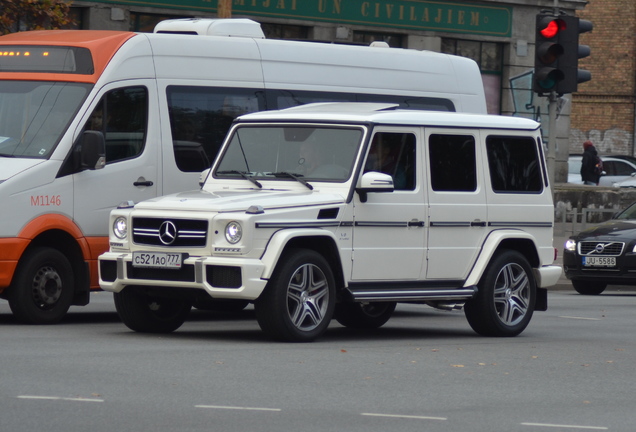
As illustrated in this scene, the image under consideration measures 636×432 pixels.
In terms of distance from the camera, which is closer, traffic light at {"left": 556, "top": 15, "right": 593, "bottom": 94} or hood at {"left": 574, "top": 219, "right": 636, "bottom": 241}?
traffic light at {"left": 556, "top": 15, "right": 593, "bottom": 94}

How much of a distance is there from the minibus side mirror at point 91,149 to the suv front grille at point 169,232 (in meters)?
1.51

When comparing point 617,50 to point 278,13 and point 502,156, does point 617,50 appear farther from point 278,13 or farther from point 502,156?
point 502,156

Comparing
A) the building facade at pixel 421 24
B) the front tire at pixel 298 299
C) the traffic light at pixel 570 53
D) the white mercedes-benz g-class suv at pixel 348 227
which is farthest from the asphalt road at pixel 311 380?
the building facade at pixel 421 24

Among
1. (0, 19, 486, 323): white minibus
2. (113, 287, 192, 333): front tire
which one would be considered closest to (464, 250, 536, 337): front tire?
(113, 287, 192, 333): front tire

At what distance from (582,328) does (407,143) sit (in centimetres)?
302

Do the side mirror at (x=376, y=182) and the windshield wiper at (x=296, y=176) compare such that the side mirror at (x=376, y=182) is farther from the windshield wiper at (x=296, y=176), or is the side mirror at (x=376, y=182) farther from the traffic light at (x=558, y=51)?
the traffic light at (x=558, y=51)

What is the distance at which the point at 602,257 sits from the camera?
65.6ft

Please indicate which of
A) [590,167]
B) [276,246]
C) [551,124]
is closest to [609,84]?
[590,167]

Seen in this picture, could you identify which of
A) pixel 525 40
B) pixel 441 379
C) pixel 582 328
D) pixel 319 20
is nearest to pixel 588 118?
pixel 525 40

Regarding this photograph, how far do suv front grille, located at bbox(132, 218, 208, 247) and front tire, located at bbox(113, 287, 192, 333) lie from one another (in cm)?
49

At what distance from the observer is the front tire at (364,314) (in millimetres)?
14039

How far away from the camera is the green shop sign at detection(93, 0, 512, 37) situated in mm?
31219

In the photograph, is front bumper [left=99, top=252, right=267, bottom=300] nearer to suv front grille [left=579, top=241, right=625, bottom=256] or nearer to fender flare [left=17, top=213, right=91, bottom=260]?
fender flare [left=17, top=213, right=91, bottom=260]

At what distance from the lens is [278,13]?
31.9 metres
